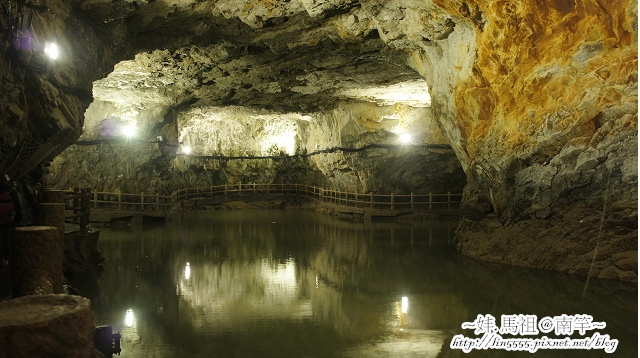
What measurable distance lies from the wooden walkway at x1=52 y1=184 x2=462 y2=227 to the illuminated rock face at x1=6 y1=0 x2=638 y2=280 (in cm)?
394

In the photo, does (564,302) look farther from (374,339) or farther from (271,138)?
(271,138)

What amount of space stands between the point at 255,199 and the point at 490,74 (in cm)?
1671

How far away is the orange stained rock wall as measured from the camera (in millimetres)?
7582

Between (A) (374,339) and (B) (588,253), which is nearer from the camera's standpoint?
(A) (374,339)

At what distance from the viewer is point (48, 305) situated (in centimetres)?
332

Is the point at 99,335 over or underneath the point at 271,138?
underneath

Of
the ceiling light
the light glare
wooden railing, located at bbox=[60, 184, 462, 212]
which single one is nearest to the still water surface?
wooden railing, located at bbox=[60, 184, 462, 212]

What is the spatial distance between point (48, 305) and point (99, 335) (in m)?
1.43

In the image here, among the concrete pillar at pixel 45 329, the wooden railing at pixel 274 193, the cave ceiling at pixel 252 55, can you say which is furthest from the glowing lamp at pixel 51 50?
the wooden railing at pixel 274 193

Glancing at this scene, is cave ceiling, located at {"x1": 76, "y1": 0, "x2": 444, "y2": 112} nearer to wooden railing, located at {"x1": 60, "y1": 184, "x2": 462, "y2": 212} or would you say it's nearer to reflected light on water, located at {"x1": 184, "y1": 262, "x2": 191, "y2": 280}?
wooden railing, located at {"x1": 60, "y1": 184, "x2": 462, "y2": 212}

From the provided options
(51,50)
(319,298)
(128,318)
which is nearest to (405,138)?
(319,298)

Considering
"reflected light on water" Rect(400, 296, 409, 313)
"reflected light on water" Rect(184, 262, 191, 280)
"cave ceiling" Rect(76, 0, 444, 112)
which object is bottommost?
"reflected light on water" Rect(400, 296, 409, 313)

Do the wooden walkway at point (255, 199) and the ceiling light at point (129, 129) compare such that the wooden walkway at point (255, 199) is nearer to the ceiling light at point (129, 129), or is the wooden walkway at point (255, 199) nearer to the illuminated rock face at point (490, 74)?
the ceiling light at point (129, 129)

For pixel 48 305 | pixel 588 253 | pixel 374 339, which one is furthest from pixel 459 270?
pixel 48 305
